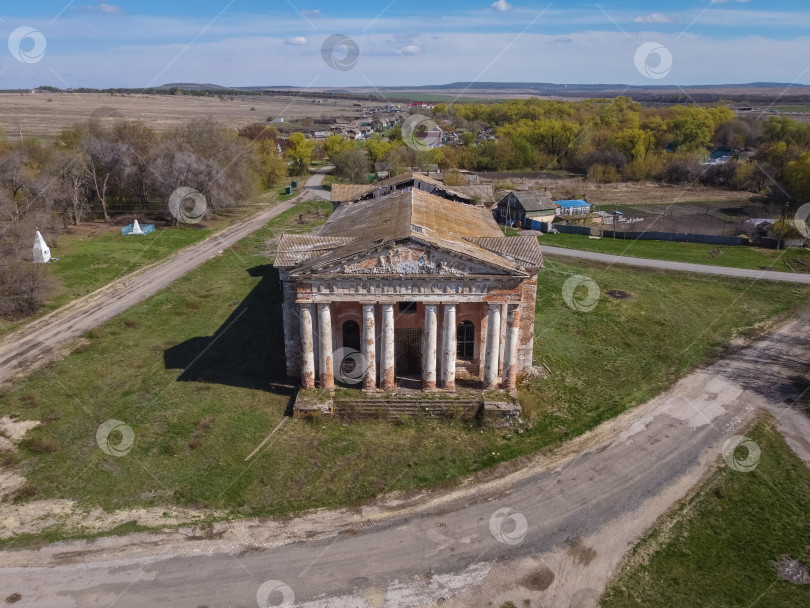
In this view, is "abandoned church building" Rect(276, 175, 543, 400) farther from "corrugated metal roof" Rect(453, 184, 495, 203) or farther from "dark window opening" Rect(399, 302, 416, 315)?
"corrugated metal roof" Rect(453, 184, 495, 203)

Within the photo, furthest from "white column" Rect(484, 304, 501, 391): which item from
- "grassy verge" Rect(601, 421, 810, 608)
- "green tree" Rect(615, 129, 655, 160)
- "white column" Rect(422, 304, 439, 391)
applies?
"green tree" Rect(615, 129, 655, 160)

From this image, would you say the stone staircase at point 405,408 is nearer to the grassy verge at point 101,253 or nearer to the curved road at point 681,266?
the grassy verge at point 101,253

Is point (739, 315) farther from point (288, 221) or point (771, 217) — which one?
point (288, 221)

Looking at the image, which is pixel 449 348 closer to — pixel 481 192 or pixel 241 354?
pixel 241 354

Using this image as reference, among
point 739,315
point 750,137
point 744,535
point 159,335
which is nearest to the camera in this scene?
point 744,535

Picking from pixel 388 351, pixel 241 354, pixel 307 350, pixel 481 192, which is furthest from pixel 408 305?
pixel 481 192

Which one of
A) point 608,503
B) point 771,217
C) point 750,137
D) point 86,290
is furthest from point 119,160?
point 750,137

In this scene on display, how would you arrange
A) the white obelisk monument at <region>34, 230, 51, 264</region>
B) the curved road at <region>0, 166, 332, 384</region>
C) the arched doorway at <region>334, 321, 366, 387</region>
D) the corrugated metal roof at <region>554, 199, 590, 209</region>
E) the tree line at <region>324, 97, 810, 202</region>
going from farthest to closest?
the tree line at <region>324, 97, 810, 202</region> < the corrugated metal roof at <region>554, 199, 590, 209</region> < the white obelisk monument at <region>34, 230, 51, 264</region> < the curved road at <region>0, 166, 332, 384</region> < the arched doorway at <region>334, 321, 366, 387</region>
